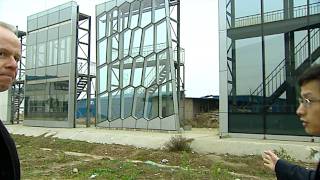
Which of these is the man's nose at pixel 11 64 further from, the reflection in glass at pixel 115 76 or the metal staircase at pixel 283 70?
the reflection in glass at pixel 115 76

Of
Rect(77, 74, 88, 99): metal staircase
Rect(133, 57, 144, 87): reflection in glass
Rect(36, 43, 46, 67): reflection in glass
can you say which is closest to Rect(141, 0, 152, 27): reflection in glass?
Rect(133, 57, 144, 87): reflection in glass

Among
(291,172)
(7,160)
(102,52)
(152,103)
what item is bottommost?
(291,172)

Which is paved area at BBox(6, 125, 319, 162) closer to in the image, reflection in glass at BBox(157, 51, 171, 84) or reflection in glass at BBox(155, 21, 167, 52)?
reflection in glass at BBox(157, 51, 171, 84)

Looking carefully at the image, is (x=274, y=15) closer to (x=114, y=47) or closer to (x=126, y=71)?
(x=126, y=71)

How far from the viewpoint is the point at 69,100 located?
85.5 ft

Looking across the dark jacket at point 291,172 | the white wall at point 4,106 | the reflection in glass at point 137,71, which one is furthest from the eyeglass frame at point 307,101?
the white wall at point 4,106

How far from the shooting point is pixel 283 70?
15430 mm

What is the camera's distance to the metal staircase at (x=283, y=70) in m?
14.7

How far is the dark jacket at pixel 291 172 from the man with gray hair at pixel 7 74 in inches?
56.8

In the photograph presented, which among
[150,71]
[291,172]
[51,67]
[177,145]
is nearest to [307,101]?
[291,172]

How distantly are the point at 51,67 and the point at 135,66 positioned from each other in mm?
8583

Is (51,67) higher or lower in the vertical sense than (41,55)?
lower

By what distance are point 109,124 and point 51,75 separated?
725 cm

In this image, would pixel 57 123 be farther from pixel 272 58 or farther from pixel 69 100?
pixel 272 58
